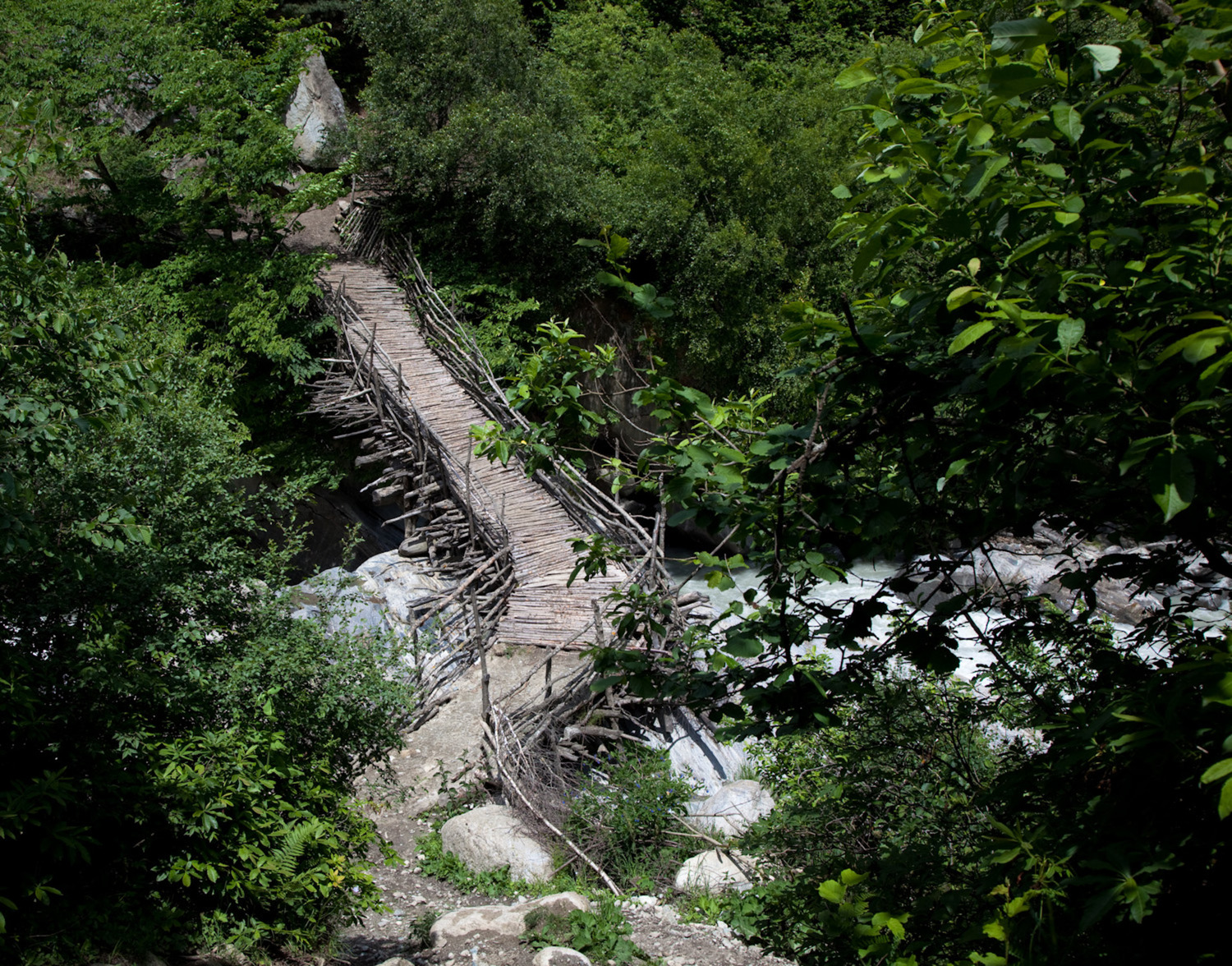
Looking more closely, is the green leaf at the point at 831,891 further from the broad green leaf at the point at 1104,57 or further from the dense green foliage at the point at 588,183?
the dense green foliage at the point at 588,183

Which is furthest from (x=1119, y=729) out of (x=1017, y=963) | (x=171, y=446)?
(x=171, y=446)

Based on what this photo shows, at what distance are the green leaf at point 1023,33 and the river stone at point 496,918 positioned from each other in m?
4.13

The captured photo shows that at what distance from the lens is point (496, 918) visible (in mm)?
4270

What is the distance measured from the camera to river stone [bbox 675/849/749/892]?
474 centimetres

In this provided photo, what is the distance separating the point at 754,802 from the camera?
213 inches

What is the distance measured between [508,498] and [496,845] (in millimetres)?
4023

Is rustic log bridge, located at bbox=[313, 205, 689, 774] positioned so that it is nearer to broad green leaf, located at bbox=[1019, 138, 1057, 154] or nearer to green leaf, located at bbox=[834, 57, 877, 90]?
green leaf, located at bbox=[834, 57, 877, 90]

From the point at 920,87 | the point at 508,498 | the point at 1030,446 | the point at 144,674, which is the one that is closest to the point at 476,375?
the point at 508,498

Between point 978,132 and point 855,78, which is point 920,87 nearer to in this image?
point 978,132

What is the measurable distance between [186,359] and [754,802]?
4477 millimetres

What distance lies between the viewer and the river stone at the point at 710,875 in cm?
474

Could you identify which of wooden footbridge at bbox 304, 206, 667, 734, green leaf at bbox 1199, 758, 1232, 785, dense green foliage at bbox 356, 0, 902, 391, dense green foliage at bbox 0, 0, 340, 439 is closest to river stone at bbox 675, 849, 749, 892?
wooden footbridge at bbox 304, 206, 667, 734

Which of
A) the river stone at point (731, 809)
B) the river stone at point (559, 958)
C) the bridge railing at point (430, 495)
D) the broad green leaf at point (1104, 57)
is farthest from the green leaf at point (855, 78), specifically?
the bridge railing at point (430, 495)

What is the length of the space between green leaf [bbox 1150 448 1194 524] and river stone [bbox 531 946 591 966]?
3.40 m
